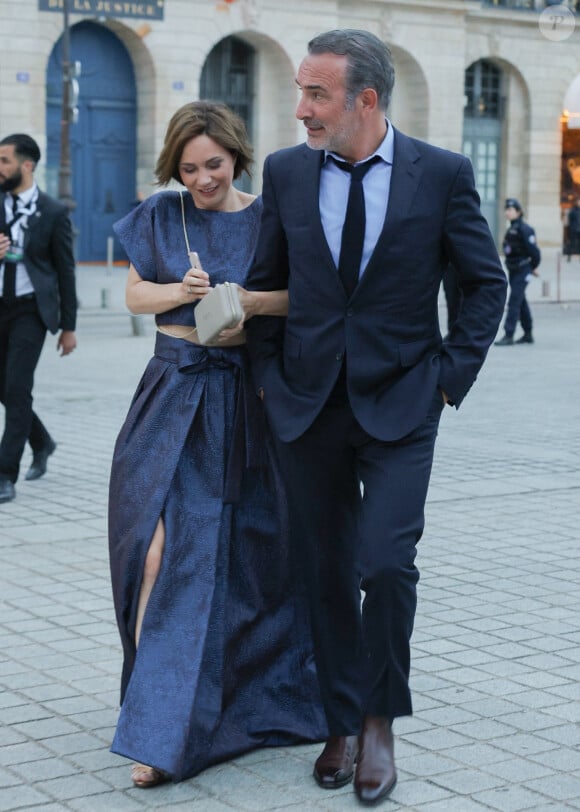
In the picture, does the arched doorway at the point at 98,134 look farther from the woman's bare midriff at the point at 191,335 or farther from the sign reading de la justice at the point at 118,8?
the woman's bare midriff at the point at 191,335

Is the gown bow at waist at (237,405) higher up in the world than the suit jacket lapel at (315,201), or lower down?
lower down

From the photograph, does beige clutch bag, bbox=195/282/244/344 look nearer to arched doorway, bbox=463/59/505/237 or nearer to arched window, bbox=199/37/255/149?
arched window, bbox=199/37/255/149

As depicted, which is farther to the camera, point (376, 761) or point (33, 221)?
point (33, 221)

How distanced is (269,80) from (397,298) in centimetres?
3419

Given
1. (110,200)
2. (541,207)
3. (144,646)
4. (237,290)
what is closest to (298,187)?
(237,290)

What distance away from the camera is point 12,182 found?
8.48 meters

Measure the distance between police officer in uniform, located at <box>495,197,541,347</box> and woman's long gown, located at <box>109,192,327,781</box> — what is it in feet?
46.0

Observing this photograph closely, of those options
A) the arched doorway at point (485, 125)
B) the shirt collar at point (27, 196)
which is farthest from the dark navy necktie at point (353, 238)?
the arched doorway at point (485, 125)

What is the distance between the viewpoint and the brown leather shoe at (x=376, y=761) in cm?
400

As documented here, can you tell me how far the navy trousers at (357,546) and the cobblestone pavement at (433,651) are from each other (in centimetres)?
27

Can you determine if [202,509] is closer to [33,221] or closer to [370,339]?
[370,339]

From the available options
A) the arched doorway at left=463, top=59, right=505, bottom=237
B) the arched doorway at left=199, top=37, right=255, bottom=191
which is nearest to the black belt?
the arched doorway at left=199, top=37, right=255, bottom=191

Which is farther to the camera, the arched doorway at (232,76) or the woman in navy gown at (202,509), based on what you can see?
the arched doorway at (232,76)

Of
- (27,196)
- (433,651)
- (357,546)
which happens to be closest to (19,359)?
(27,196)
